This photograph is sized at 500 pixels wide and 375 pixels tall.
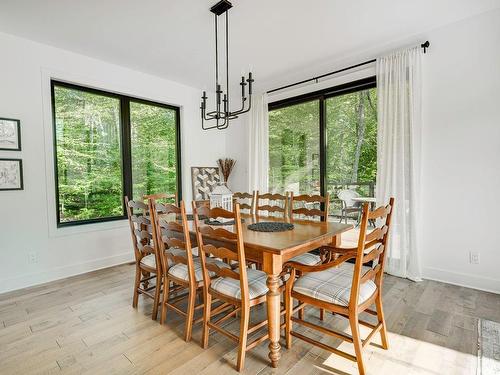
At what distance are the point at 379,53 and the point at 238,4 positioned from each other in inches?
73.6

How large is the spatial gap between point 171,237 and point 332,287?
1.20 m

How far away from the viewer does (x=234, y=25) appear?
9.23ft

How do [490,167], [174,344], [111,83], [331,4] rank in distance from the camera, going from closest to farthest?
[174,344] → [331,4] → [490,167] → [111,83]

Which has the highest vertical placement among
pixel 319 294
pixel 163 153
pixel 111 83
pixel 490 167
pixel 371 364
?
pixel 111 83

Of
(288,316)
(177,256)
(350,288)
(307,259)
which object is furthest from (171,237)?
(350,288)

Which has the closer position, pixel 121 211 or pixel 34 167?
pixel 34 167

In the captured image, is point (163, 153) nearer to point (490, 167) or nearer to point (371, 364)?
point (371, 364)

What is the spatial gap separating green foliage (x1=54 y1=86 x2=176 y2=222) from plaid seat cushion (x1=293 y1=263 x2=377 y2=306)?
3.12 metres

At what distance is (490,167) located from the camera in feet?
8.98

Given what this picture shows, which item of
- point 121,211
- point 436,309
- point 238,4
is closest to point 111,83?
point 121,211

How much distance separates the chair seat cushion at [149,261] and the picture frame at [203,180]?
217cm

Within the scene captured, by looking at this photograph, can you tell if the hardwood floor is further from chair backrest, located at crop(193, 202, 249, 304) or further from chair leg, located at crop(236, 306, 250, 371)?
chair backrest, located at crop(193, 202, 249, 304)

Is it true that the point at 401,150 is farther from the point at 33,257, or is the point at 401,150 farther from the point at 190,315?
the point at 33,257

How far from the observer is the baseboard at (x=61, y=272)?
3006mm
